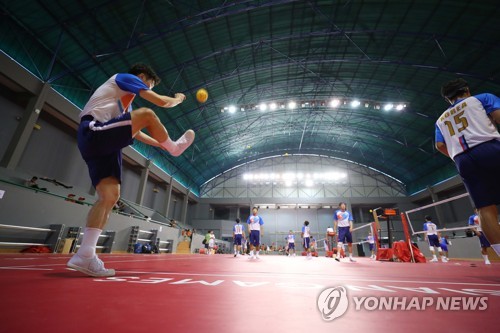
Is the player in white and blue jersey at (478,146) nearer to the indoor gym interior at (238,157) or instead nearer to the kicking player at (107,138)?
the indoor gym interior at (238,157)

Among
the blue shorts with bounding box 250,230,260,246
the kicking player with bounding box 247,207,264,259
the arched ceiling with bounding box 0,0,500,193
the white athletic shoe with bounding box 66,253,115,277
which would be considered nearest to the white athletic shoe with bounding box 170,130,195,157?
the white athletic shoe with bounding box 66,253,115,277

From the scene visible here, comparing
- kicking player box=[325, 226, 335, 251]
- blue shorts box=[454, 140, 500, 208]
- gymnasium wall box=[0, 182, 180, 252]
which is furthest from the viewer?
kicking player box=[325, 226, 335, 251]

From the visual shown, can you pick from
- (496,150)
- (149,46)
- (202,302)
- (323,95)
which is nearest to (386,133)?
(323,95)

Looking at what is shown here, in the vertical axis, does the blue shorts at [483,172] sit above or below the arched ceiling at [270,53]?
below

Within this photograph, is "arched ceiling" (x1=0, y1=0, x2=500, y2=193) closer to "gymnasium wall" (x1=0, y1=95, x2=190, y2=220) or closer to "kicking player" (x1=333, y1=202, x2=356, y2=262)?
"gymnasium wall" (x1=0, y1=95, x2=190, y2=220)

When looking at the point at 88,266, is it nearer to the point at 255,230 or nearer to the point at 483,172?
the point at 483,172

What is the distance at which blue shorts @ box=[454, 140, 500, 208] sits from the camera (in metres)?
1.91

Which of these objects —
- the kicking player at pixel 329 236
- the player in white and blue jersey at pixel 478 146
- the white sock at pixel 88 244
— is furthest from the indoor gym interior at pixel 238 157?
the kicking player at pixel 329 236

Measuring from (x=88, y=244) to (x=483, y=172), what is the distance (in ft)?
10.8

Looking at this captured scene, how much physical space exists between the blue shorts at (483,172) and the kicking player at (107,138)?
8.27ft

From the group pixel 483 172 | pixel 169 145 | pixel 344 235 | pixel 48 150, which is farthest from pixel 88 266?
pixel 48 150

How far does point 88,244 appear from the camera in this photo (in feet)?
6.10

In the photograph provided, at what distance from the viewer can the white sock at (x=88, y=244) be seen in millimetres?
1822

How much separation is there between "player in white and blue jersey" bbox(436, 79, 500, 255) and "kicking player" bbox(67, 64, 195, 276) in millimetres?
2521
